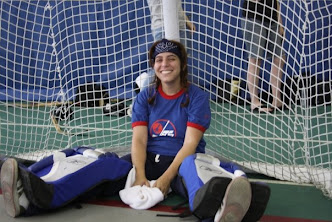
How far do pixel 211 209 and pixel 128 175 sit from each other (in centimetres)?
56

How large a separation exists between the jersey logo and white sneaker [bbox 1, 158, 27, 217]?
72 cm

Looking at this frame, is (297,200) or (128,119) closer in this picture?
(297,200)

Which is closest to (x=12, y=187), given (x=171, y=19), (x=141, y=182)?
(x=141, y=182)

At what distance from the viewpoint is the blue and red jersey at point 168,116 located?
2182 millimetres

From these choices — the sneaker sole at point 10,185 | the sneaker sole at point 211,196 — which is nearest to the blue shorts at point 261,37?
the sneaker sole at point 211,196

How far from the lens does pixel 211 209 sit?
1645mm

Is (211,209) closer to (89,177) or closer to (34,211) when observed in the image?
(89,177)

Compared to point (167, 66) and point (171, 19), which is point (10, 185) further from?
point (171, 19)

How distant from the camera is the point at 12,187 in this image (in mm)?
1741

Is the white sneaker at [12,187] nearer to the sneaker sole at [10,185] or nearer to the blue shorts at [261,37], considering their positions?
the sneaker sole at [10,185]

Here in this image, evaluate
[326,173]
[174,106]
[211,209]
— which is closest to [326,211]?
[326,173]

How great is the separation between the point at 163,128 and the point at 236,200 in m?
0.73

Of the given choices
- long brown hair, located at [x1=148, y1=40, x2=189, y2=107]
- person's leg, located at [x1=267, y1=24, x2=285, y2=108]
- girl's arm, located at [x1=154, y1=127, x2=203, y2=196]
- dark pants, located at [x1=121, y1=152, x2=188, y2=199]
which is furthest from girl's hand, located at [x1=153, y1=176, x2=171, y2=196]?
person's leg, located at [x1=267, y1=24, x2=285, y2=108]

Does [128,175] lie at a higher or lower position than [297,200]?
higher
